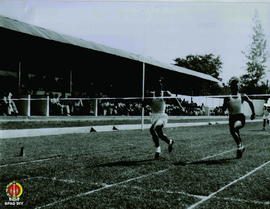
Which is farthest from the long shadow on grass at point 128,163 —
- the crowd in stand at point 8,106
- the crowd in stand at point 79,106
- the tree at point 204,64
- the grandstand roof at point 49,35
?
the tree at point 204,64

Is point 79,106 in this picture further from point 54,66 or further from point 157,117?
point 157,117

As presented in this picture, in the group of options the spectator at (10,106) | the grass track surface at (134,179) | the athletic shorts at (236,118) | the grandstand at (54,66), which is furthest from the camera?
the grandstand at (54,66)

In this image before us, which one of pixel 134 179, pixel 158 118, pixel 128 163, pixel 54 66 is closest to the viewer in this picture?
pixel 134 179

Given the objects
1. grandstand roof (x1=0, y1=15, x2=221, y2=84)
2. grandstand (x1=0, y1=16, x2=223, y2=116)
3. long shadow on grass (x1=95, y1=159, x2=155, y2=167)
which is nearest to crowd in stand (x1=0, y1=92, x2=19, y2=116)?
grandstand (x1=0, y1=16, x2=223, y2=116)

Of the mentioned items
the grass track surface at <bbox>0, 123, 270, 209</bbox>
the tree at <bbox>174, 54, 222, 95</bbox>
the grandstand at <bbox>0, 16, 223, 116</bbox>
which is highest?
the tree at <bbox>174, 54, 222, 95</bbox>

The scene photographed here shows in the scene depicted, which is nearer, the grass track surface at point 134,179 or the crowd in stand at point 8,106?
the grass track surface at point 134,179

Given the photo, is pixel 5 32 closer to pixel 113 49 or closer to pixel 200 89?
pixel 113 49

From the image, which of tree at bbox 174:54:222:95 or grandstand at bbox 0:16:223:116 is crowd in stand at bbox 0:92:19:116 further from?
tree at bbox 174:54:222:95

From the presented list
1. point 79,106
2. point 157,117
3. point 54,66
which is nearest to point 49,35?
point 54,66

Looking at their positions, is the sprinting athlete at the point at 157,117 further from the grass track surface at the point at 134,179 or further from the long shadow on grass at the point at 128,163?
the long shadow on grass at the point at 128,163

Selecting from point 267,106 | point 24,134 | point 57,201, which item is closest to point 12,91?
point 24,134

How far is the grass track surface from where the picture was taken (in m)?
5.53

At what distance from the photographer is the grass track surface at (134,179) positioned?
5.53m

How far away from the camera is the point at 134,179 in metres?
7.12
